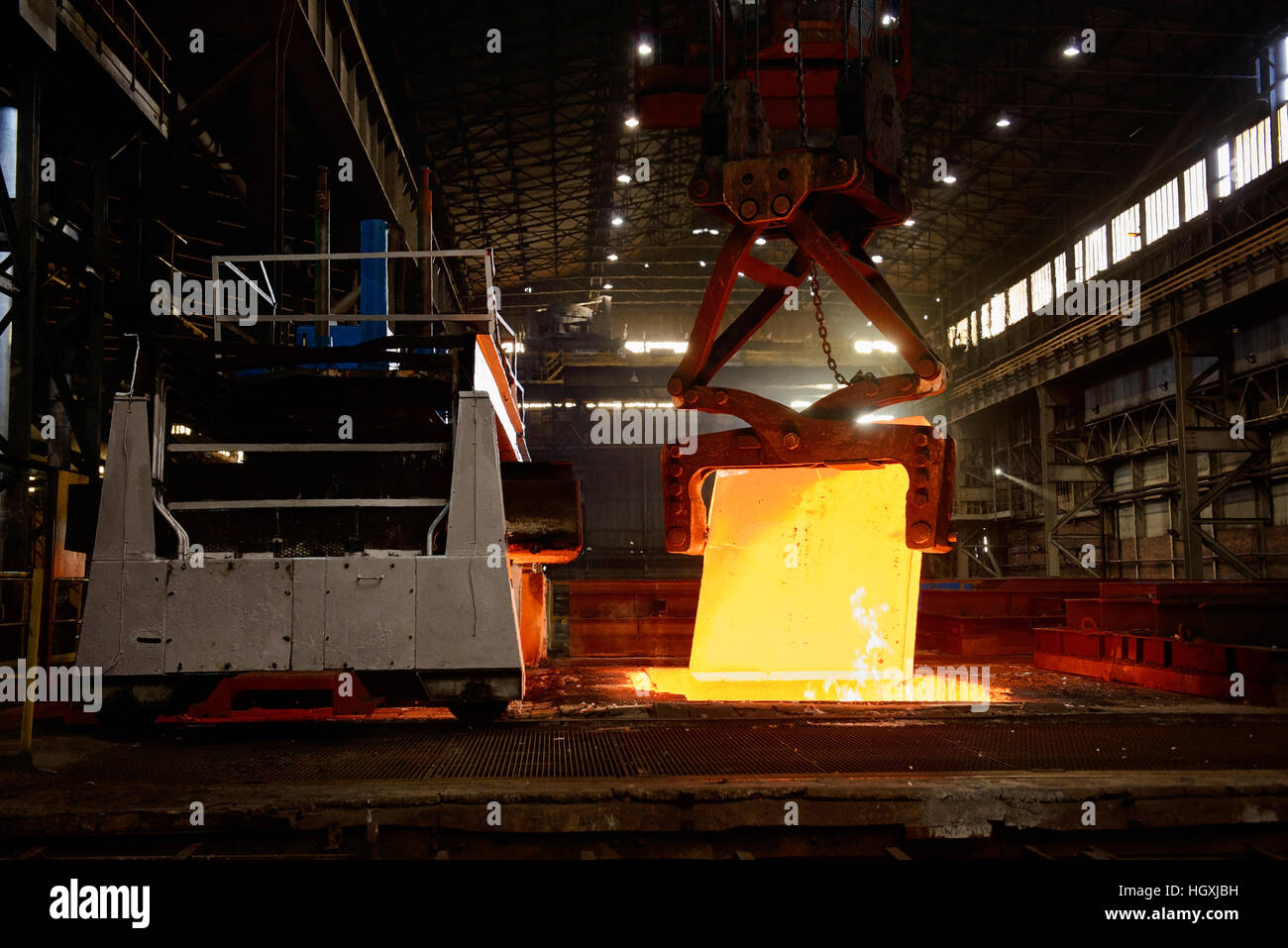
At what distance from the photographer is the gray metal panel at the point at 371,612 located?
468 cm

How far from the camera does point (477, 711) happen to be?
201 inches

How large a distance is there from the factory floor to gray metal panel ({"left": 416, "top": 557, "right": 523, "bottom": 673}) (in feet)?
1.53

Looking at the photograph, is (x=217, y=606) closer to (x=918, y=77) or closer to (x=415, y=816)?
(x=415, y=816)

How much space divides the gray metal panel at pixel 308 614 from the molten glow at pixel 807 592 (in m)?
3.27

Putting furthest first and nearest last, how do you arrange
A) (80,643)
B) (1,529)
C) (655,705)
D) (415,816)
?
(1,529), (655,705), (80,643), (415,816)

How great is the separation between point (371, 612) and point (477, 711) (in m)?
0.94

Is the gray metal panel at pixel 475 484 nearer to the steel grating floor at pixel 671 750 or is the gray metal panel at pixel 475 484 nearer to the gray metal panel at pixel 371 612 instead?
the gray metal panel at pixel 371 612

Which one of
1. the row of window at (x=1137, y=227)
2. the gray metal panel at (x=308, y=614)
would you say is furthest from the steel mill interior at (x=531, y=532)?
the row of window at (x=1137, y=227)

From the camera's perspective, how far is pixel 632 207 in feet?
84.9

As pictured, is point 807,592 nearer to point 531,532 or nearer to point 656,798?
point 531,532

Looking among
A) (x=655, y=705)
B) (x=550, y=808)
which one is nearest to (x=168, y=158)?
(x=655, y=705)

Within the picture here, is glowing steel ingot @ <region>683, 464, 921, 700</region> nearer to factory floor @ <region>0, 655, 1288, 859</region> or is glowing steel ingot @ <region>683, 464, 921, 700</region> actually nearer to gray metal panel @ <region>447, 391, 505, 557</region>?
factory floor @ <region>0, 655, 1288, 859</region>

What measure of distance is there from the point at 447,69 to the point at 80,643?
17854 millimetres

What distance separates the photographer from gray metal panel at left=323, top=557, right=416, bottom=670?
468 cm
